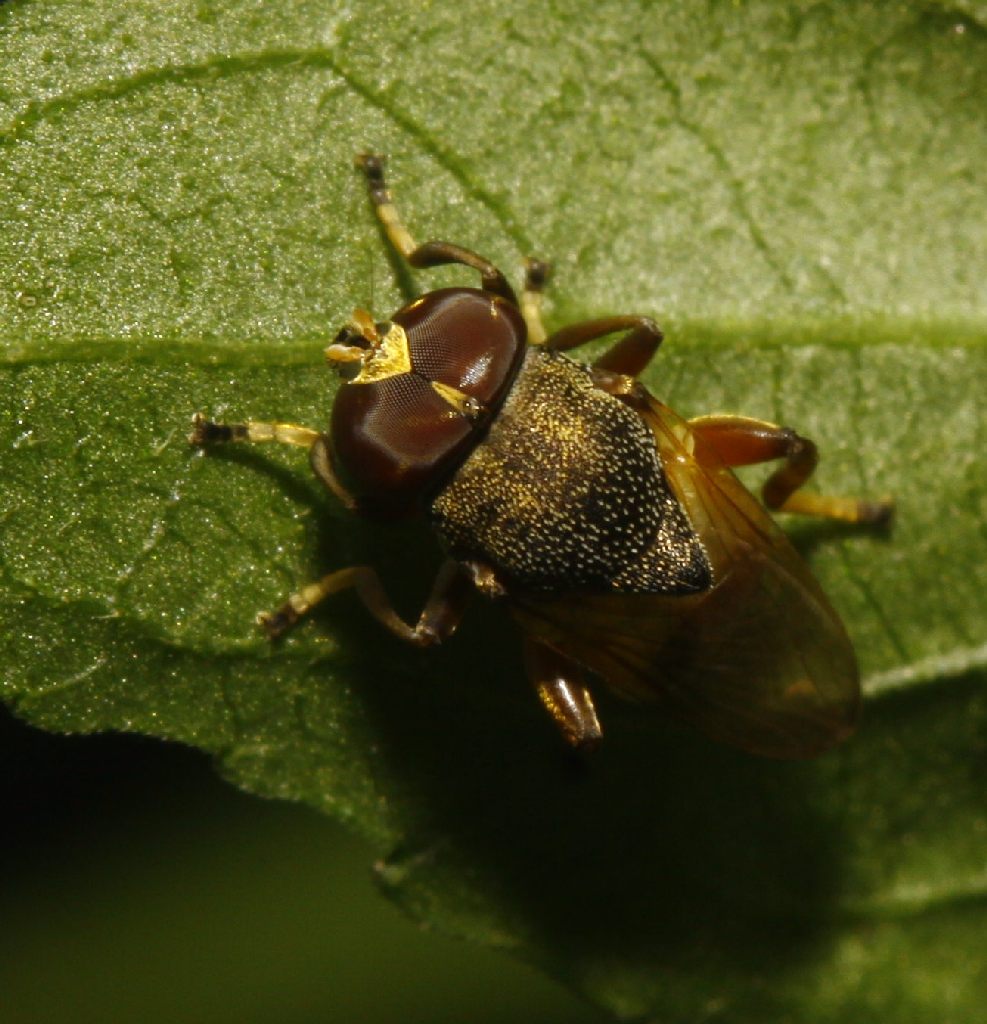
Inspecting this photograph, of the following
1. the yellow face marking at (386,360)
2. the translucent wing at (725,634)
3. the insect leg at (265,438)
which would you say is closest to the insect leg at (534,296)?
the translucent wing at (725,634)

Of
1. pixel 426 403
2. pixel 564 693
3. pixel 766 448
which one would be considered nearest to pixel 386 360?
pixel 426 403

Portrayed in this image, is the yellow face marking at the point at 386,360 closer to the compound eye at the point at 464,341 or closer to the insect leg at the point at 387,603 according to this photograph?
the compound eye at the point at 464,341

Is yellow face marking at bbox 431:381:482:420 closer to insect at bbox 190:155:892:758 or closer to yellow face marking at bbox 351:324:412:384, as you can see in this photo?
insect at bbox 190:155:892:758

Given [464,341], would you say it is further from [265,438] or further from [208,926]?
[208,926]

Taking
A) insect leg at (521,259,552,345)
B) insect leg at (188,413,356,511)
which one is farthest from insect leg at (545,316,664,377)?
insect leg at (188,413,356,511)

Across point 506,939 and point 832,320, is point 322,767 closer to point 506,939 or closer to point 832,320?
point 506,939

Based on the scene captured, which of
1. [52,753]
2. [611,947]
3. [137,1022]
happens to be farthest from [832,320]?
[137,1022]
